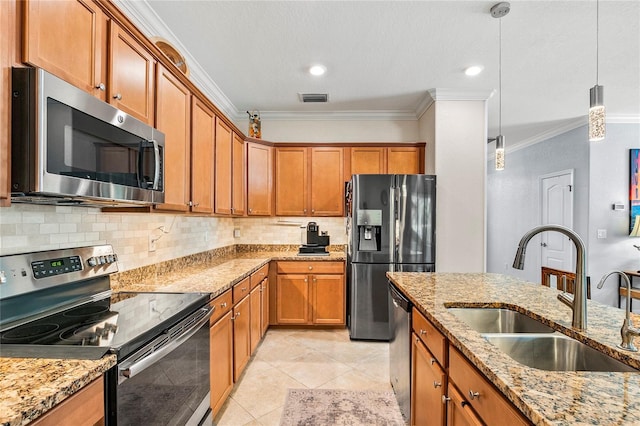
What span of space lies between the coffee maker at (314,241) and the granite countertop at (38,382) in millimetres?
3053

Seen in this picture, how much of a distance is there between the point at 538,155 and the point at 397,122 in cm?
299

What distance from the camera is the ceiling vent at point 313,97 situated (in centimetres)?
365

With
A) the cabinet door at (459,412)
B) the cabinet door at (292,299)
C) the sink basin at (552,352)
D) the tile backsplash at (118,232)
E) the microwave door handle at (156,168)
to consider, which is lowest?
the cabinet door at (292,299)

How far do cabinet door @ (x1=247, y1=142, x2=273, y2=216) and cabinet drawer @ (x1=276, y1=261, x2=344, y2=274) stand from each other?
2.31 feet

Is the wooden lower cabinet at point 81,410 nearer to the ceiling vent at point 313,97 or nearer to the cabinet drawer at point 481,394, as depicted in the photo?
the cabinet drawer at point 481,394

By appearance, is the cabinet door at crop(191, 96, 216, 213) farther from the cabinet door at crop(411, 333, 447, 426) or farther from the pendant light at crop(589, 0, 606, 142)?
the pendant light at crop(589, 0, 606, 142)

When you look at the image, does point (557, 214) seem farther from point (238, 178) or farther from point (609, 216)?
Answer: point (238, 178)

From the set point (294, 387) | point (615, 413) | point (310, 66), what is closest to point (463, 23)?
point (310, 66)

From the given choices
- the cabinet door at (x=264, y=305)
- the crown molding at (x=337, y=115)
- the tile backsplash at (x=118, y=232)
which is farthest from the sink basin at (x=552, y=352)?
the crown molding at (x=337, y=115)

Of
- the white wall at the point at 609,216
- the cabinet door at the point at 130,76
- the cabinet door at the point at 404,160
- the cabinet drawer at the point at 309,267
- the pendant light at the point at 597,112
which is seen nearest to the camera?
the cabinet door at the point at 130,76

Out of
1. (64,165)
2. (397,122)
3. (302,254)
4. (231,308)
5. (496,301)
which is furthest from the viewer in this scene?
(397,122)

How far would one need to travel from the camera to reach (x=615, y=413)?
2.30ft

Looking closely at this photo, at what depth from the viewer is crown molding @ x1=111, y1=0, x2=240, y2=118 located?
6.84 ft

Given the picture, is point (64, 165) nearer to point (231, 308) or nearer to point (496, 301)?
point (231, 308)
